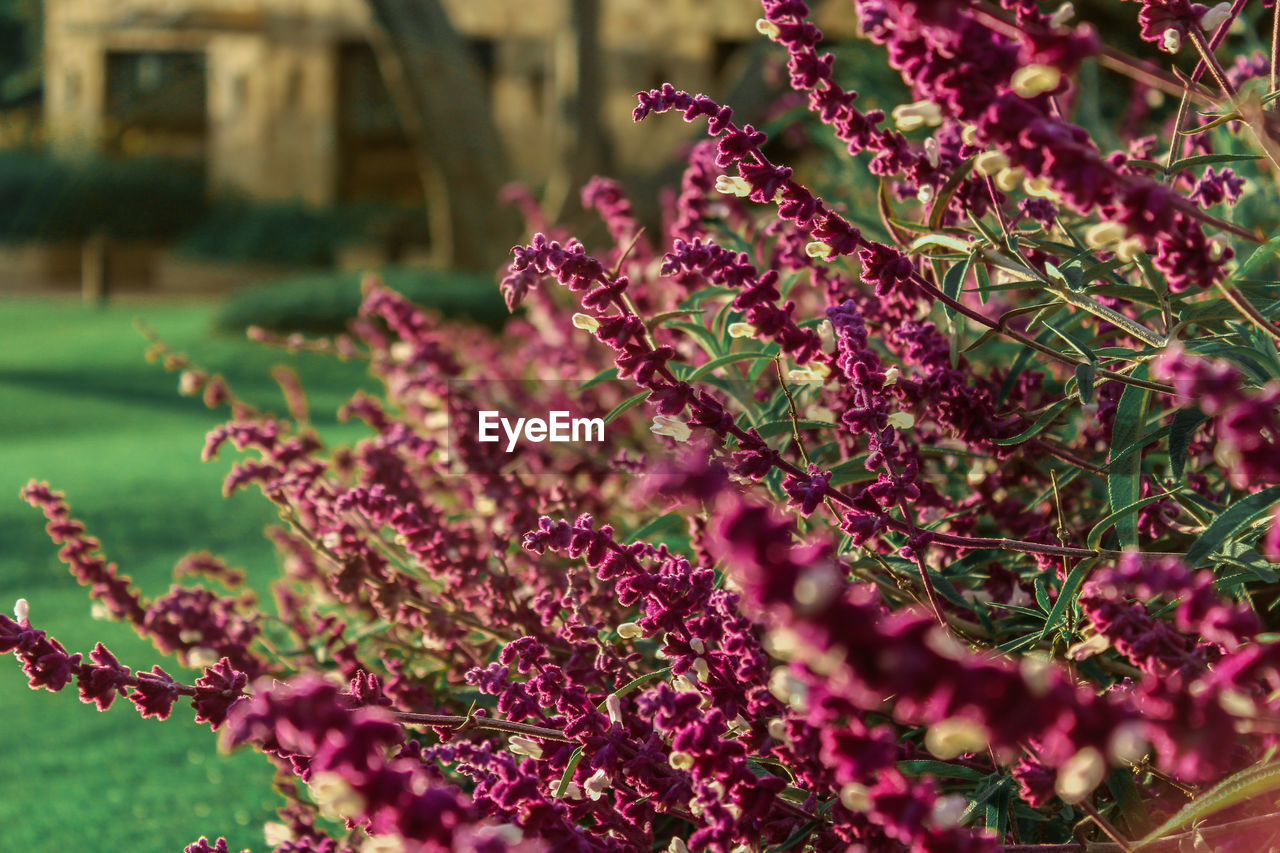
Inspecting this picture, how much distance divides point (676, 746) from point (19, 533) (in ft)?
12.6

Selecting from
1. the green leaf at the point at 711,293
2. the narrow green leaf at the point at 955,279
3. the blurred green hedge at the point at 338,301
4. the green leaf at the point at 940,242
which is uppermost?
the green leaf at the point at 940,242

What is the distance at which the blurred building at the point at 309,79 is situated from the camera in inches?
676

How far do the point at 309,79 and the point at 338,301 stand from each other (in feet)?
29.6

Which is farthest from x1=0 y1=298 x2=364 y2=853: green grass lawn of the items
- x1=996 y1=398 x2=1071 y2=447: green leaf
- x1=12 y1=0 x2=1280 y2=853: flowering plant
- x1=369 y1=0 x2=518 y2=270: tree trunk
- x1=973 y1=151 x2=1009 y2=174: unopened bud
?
x1=369 y1=0 x2=518 y2=270: tree trunk

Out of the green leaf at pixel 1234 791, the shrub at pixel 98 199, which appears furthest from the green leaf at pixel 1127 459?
the shrub at pixel 98 199

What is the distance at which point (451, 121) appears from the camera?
9.77 m

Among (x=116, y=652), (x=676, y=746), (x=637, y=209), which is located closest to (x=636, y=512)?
(x=676, y=746)

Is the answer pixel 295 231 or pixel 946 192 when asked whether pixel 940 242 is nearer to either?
pixel 946 192

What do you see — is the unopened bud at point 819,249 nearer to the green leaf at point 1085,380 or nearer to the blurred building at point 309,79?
the green leaf at point 1085,380

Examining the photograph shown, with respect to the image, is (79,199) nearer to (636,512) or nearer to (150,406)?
(150,406)

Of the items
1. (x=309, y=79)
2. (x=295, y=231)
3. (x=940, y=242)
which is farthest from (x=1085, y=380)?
(x=309, y=79)

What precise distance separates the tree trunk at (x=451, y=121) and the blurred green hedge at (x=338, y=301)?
1.18 ft

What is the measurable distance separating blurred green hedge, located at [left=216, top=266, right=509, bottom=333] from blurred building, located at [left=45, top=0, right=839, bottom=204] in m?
5.82

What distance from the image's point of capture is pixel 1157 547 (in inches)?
58.0
